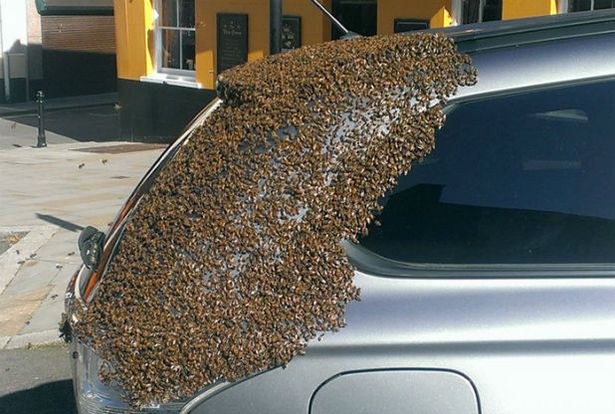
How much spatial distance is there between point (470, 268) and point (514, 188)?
9.6 inches

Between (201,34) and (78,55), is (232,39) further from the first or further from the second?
(78,55)

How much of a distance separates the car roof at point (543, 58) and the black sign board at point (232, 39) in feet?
43.4

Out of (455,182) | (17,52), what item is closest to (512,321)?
(455,182)

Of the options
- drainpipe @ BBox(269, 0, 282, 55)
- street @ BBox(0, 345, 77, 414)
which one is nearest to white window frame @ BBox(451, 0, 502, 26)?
drainpipe @ BBox(269, 0, 282, 55)

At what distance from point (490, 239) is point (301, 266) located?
0.48m

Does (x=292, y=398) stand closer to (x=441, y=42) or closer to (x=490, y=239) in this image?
(x=490, y=239)

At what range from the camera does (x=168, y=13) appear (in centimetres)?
1744

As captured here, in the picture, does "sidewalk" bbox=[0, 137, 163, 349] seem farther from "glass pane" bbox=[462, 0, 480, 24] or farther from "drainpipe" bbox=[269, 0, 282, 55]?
"glass pane" bbox=[462, 0, 480, 24]

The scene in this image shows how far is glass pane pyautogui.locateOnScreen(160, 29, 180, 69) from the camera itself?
17.5 meters

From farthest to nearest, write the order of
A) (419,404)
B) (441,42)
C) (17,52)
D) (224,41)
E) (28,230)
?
(17,52) → (224,41) → (28,230) → (441,42) → (419,404)

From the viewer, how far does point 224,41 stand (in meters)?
15.9

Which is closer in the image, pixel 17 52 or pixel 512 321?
pixel 512 321

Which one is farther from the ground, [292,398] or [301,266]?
[301,266]

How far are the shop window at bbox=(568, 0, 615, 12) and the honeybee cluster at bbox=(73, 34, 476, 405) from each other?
909cm
